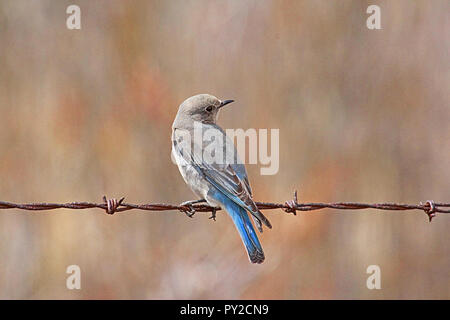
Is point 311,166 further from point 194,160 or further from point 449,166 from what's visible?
point 194,160

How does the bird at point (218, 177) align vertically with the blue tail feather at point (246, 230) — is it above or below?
above

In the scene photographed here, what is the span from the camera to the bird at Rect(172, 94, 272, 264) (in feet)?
15.6

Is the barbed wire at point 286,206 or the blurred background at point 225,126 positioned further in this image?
the blurred background at point 225,126

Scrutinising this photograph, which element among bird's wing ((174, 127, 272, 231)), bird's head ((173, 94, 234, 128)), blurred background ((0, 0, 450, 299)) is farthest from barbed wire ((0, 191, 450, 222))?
blurred background ((0, 0, 450, 299))

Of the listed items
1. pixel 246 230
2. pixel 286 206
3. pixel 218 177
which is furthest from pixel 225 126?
pixel 286 206

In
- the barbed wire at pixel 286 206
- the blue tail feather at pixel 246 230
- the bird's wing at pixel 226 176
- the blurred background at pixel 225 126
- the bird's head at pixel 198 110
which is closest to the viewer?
the barbed wire at pixel 286 206

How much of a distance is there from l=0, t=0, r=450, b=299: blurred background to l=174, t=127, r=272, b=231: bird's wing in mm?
1689

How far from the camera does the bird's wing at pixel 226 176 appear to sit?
4.88m

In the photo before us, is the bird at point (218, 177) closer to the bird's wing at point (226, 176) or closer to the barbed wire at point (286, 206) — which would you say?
the bird's wing at point (226, 176)

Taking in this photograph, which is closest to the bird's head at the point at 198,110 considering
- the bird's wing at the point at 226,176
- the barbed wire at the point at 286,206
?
the bird's wing at the point at 226,176

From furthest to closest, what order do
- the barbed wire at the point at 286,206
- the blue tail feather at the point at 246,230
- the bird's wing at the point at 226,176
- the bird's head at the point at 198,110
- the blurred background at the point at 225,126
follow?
the blurred background at the point at 225,126 < the bird's head at the point at 198,110 < the bird's wing at the point at 226,176 < the blue tail feather at the point at 246,230 < the barbed wire at the point at 286,206

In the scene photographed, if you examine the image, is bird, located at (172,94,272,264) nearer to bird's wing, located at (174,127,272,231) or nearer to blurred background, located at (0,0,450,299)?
bird's wing, located at (174,127,272,231)

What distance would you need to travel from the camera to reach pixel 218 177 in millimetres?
5098

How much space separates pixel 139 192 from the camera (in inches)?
274
